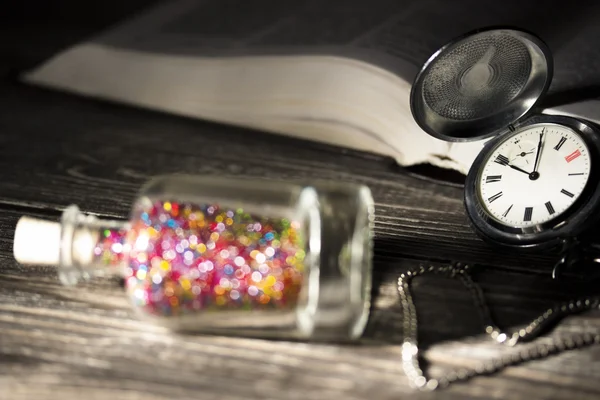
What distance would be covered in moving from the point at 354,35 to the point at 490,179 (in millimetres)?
372

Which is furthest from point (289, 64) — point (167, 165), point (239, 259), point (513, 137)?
point (239, 259)

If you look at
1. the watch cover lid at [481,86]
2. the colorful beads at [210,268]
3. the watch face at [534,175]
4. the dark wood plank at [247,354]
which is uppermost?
the watch cover lid at [481,86]

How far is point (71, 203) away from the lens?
0.85 metres

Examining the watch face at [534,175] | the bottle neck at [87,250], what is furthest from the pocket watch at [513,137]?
the bottle neck at [87,250]

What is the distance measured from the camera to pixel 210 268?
602 millimetres

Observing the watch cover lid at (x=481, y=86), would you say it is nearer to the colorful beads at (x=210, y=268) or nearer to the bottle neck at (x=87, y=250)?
the colorful beads at (x=210, y=268)

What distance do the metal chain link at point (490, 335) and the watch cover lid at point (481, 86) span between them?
0.21m

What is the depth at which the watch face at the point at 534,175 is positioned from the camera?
28.6 inches

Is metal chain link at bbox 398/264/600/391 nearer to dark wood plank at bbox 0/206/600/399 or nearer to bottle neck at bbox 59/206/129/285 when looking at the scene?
dark wood plank at bbox 0/206/600/399

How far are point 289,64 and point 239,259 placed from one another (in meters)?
0.53

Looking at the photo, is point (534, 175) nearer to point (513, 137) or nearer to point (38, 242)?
point (513, 137)

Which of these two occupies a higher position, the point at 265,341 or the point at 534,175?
the point at 534,175

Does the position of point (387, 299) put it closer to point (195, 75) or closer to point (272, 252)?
point (272, 252)

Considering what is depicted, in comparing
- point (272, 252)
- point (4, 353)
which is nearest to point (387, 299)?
point (272, 252)
